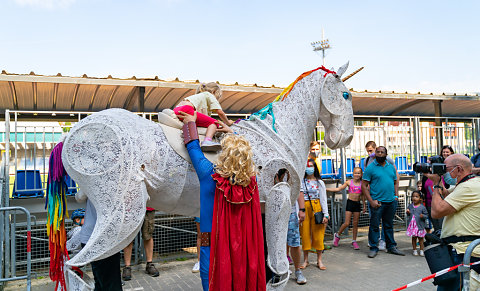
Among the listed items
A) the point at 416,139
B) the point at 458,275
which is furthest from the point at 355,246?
the point at 458,275

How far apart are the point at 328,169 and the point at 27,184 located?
5.44 meters

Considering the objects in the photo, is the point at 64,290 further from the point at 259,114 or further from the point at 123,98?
the point at 123,98

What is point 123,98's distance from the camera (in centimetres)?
729

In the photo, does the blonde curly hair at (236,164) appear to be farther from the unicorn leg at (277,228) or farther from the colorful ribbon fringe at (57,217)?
the colorful ribbon fringe at (57,217)

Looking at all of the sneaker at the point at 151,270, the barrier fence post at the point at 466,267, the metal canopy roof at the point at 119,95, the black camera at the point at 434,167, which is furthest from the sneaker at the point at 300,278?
the metal canopy roof at the point at 119,95

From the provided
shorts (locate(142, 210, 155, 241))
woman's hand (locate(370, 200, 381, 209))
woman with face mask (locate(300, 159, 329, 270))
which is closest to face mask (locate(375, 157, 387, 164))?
woman's hand (locate(370, 200, 381, 209))

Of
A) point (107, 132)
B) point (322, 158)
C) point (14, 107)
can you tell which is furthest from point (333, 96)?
point (14, 107)

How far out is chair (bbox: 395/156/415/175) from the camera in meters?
8.19

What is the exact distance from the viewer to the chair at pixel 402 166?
8188mm

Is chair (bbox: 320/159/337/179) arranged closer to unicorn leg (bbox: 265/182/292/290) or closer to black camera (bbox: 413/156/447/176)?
black camera (bbox: 413/156/447/176)

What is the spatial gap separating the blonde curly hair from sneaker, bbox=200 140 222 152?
244mm

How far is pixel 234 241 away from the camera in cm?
258

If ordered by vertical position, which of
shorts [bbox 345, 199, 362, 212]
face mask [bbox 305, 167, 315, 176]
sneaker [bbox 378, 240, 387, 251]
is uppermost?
face mask [bbox 305, 167, 315, 176]

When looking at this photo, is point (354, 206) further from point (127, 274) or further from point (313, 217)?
point (127, 274)
